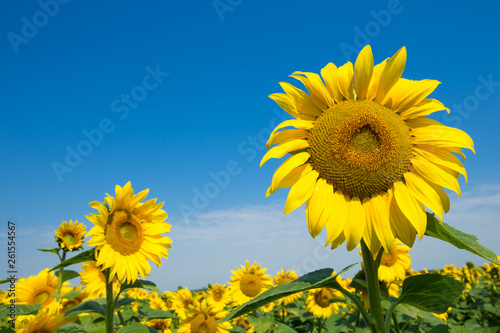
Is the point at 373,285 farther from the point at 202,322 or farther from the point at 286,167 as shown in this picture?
the point at 202,322

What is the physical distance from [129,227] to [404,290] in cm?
333

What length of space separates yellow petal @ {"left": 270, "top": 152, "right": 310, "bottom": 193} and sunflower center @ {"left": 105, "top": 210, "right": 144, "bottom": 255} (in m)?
2.80

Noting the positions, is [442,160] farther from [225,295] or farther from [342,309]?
[342,309]

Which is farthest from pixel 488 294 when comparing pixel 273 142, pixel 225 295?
pixel 273 142

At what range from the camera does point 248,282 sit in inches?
322

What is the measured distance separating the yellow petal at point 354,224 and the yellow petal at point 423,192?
330 mm

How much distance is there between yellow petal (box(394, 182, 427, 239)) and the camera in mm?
2041

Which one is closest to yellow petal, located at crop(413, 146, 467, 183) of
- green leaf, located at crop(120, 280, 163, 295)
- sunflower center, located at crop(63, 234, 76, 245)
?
green leaf, located at crop(120, 280, 163, 295)

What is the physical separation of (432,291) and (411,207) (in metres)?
0.49

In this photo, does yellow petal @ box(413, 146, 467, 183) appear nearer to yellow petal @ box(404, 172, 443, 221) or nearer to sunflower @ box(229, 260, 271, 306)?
yellow petal @ box(404, 172, 443, 221)

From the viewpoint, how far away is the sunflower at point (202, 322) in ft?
19.8

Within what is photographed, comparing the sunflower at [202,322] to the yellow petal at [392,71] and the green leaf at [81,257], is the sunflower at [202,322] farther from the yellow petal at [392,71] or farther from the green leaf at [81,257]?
the yellow petal at [392,71]

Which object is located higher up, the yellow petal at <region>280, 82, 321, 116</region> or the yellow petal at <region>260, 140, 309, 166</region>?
the yellow petal at <region>280, 82, 321, 116</region>

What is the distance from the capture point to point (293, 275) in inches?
340
